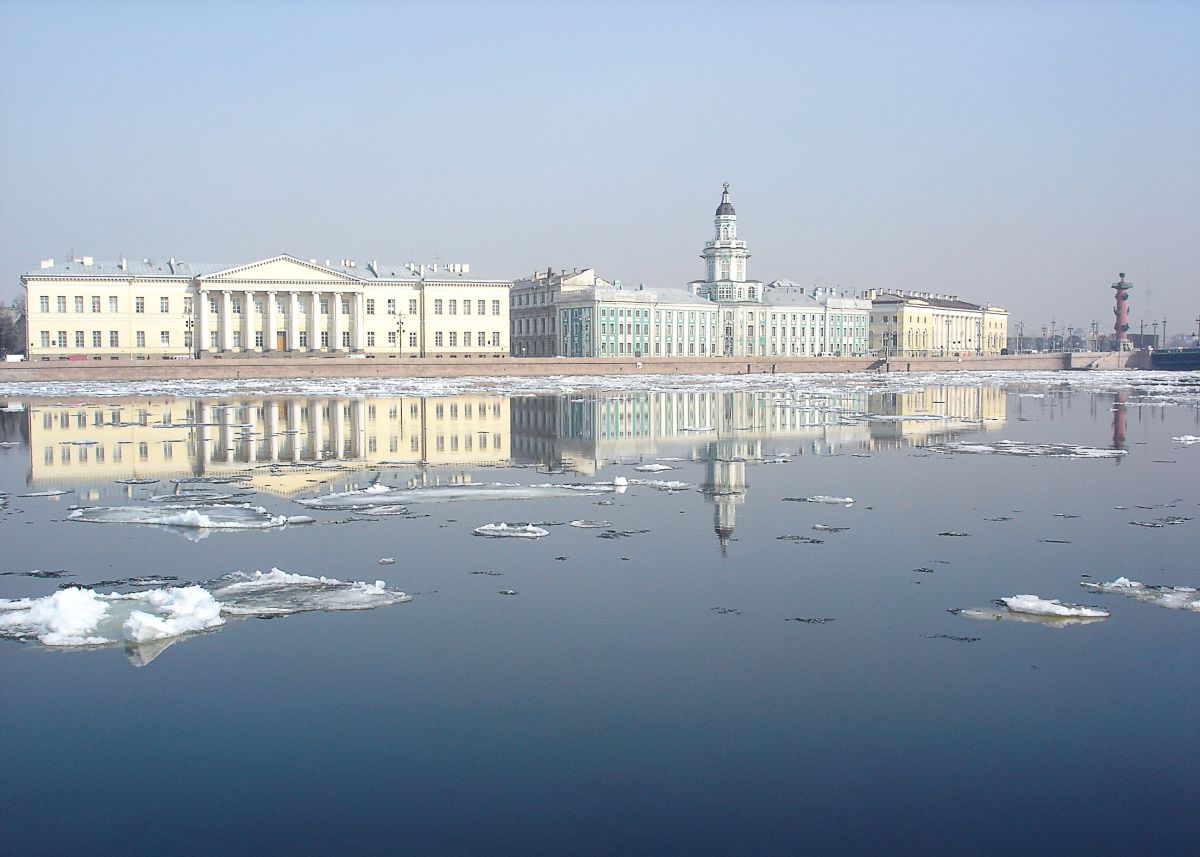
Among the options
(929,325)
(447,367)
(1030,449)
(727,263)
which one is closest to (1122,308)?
(929,325)

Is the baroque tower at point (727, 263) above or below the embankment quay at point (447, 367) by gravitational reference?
above

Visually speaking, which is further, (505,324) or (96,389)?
(505,324)

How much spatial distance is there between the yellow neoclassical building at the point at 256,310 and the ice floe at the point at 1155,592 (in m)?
57.8

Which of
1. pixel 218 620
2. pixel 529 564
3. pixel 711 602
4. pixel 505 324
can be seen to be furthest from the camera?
pixel 505 324

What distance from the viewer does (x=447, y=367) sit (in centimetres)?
5803

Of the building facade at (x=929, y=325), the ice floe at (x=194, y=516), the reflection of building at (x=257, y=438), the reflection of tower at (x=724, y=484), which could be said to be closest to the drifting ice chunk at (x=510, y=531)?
the reflection of tower at (x=724, y=484)

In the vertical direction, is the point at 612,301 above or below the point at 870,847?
above

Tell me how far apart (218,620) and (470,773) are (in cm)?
306

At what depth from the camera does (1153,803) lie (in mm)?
4672

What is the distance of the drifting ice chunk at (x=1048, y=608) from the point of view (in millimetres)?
7422

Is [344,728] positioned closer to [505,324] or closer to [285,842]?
[285,842]

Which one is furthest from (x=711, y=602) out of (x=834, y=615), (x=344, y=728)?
(x=344, y=728)

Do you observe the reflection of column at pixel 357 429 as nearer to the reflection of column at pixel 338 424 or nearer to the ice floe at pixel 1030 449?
the reflection of column at pixel 338 424

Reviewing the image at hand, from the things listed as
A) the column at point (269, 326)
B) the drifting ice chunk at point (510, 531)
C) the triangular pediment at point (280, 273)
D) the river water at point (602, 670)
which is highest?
the triangular pediment at point (280, 273)
